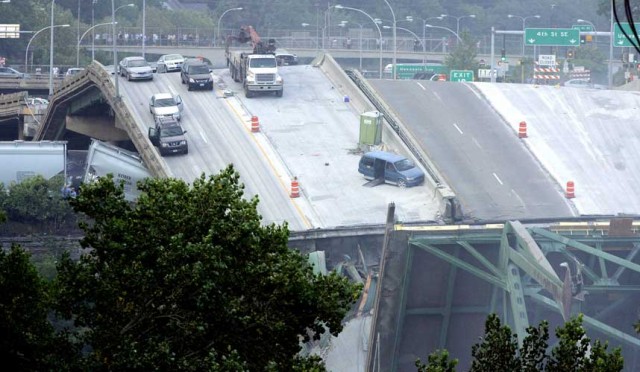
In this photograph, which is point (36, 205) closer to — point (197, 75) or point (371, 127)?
point (197, 75)

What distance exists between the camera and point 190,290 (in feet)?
78.9

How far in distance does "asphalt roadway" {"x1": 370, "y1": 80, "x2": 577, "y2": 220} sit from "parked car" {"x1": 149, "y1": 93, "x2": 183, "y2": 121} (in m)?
11.9

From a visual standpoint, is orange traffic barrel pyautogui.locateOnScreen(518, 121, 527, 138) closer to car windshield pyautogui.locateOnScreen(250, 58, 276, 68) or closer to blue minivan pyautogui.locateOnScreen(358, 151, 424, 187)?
blue minivan pyautogui.locateOnScreen(358, 151, 424, 187)

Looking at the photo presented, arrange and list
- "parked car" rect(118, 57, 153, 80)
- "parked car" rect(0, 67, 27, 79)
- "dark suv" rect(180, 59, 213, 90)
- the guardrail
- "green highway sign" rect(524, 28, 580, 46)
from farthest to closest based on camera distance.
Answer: "parked car" rect(0, 67, 27, 79)
"green highway sign" rect(524, 28, 580, 46)
"parked car" rect(118, 57, 153, 80)
"dark suv" rect(180, 59, 213, 90)
the guardrail

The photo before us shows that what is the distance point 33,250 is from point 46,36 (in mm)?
77774

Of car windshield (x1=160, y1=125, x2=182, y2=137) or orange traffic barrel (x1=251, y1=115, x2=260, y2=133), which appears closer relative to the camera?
car windshield (x1=160, y1=125, x2=182, y2=137)

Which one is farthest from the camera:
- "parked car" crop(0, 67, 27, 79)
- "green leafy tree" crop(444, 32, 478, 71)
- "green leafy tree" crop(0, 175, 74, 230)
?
"green leafy tree" crop(444, 32, 478, 71)

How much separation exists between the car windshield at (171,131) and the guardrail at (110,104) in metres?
0.85

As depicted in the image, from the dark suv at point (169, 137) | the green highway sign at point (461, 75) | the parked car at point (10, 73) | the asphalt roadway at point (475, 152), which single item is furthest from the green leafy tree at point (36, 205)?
the parked car at point (10, 73)

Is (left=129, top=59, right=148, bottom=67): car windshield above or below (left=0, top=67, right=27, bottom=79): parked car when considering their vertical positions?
above

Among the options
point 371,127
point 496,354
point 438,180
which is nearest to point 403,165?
point 438,180

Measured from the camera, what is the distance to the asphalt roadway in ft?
201

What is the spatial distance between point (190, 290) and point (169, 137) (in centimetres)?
4196

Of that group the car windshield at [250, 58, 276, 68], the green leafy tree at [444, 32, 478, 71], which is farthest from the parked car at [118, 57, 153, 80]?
the green leafy tree at [444, 32, 478, 71]
